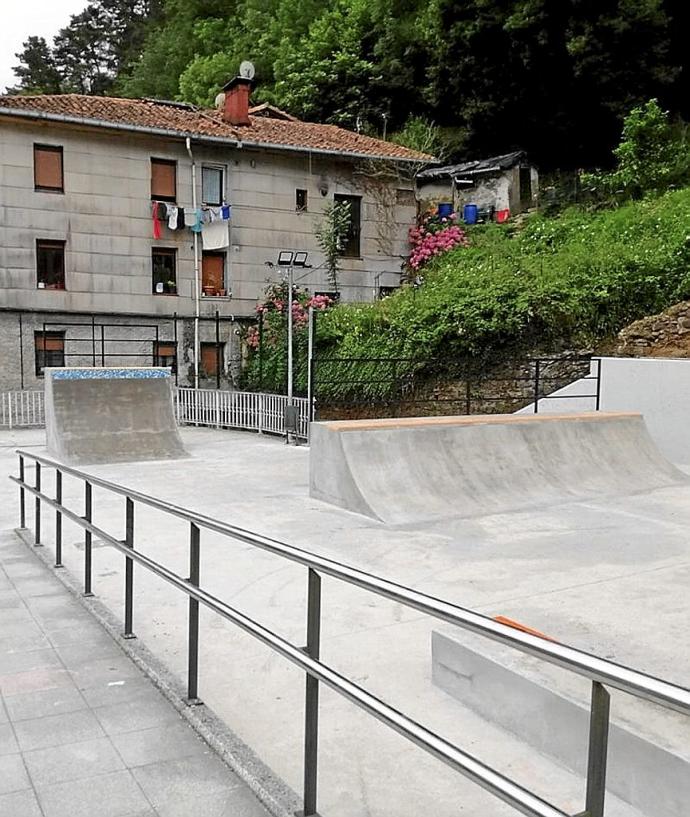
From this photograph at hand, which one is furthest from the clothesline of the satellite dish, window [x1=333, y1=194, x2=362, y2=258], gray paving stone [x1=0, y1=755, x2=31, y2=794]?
gray paving stone [x1=0, y1=755, x2=31, y2=794]

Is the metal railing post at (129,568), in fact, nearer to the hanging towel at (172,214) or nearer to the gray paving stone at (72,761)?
the gray paving stone at (72,761)

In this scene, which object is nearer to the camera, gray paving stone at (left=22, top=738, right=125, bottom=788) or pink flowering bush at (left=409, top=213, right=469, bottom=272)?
gray paving stone at (left=22, top=738, right=125, bottom=788)

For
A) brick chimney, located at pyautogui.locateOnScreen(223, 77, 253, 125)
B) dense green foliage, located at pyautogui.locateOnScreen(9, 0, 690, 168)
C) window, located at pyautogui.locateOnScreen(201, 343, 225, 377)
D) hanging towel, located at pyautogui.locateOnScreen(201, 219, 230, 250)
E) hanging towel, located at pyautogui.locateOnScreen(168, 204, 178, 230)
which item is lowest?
window, located at pyautogui.locateOnScreen(201, 343, 225, 377)

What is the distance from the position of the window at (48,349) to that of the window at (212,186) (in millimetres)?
5813

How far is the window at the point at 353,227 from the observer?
80.5ft

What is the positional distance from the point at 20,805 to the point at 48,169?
20.6 metres

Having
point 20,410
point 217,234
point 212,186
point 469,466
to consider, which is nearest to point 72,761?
point 469,466

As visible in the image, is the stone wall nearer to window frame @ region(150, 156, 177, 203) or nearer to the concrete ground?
the concrete ground

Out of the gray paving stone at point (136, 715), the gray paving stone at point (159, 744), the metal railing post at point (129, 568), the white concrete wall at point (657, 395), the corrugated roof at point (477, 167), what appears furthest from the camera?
the corrugated roof at point (477, 167)

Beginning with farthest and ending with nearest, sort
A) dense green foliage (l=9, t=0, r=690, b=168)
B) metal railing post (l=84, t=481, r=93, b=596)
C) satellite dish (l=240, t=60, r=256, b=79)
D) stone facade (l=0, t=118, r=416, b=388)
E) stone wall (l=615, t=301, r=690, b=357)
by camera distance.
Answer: dense green foliage (l=9, t=0, r=690, b=168), satellite dish (l=240, t=60, r=256, b=79), stone facade (l=0, t=118, r=416, b=388), stone wall (l=615, t=301, r=690, b=357), metal railing post (l=84, t=481, r=93, b=596)

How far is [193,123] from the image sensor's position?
899 inches

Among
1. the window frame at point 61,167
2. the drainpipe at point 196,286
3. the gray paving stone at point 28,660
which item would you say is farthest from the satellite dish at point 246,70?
the gray paving stone at point 28,660

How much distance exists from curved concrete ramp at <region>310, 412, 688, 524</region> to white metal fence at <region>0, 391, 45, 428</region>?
11.4 metres

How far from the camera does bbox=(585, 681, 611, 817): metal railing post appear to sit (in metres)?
1.53
